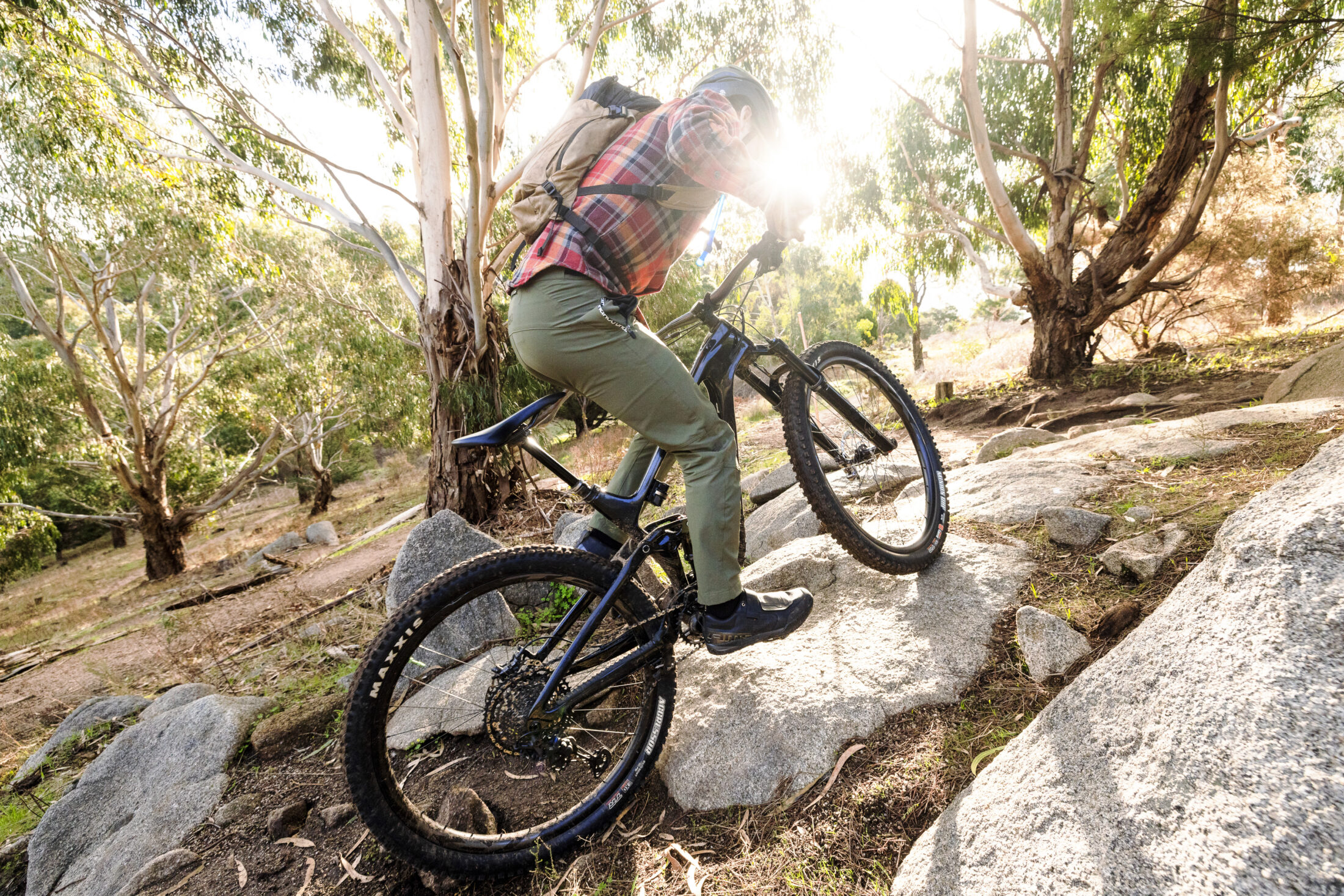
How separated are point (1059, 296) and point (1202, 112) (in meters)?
2.41

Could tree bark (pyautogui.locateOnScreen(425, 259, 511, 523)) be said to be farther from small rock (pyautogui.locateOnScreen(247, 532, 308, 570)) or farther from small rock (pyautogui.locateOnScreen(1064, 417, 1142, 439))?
small rock (pyautogui.locateOnScreen(247, 532, 308, 570))

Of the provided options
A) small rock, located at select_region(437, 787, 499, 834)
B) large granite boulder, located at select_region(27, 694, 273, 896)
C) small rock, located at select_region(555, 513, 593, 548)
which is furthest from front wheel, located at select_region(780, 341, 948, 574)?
large granite boulder, located at select_region(27, 694, 273, 896)

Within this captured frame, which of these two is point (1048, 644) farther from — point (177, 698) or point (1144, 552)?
point (177, 698)

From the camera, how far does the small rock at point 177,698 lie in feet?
11.1

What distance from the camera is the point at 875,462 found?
2.86m

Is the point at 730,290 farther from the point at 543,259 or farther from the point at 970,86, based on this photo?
the point at 970,86

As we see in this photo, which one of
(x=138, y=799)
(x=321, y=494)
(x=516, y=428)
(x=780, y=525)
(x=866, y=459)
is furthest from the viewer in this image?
(x=321, y=494)

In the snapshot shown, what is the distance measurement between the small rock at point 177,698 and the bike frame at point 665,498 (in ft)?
9.82

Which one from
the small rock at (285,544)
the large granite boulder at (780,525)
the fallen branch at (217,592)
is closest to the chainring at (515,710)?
the large granite boulder at (780,525)

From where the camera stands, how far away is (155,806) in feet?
7.66

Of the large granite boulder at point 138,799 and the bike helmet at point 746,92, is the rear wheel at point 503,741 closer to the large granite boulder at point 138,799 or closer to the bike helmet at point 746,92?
the large granite boulder at point 138,799

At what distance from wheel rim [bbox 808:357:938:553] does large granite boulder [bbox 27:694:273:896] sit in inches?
111

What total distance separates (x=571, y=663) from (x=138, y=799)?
2.24 m

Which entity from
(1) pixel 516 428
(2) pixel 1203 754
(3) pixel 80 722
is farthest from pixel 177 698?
(2) pixel 1203 754
